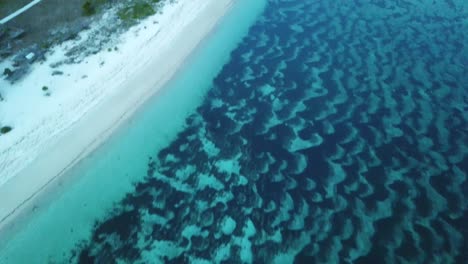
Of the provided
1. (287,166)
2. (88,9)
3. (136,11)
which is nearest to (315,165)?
(287,166)

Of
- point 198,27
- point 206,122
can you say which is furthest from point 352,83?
point 198,27

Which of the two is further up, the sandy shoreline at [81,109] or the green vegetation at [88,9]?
the green vegetation at [88,9]

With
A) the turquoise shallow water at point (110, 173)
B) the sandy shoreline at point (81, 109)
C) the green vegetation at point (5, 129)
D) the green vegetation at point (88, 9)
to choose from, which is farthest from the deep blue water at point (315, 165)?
the green vegetation at point (88, 9)

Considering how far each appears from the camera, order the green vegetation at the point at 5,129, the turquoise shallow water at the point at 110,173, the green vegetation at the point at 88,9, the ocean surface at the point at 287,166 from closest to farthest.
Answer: the turquoise shallow water at the point at 110,173 → the ocean surface at the point at 287,166 → the green vegetation at the point at 5,129 → the green vegetation at the point at 88,9

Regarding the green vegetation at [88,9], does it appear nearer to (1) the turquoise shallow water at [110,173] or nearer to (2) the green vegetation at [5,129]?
(1) the turquoise shallow water at [110,173]

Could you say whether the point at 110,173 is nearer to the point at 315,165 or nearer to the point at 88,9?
the point at 315,165

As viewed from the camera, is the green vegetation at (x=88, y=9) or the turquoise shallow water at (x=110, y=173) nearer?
the turquoise shallow water at (x=110, y=173)

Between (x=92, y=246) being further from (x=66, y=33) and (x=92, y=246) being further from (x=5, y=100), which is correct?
(x=66, y=33)
